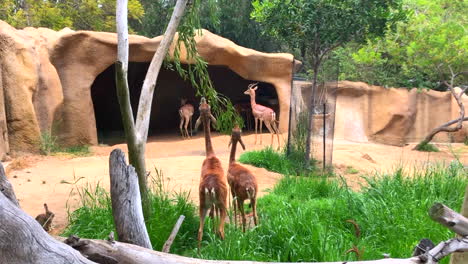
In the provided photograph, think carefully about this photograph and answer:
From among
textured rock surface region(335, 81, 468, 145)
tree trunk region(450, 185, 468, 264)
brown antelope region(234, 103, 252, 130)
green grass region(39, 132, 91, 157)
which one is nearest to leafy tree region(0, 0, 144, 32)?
brown antelope region(234, 103, 252, 130)

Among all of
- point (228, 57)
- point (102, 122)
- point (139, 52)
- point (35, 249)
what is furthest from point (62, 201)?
point (102, 122)

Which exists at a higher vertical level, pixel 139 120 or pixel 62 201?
pixel 139 120

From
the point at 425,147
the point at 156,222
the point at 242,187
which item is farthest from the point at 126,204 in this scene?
the point at 425,147

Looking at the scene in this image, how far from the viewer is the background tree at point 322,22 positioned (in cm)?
939

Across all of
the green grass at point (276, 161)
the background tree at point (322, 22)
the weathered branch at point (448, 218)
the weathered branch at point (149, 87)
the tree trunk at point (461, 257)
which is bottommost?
the green grass at point (276, 161)

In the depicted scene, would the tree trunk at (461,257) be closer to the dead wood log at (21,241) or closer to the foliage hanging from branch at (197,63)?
the dead wood log at (21,241)

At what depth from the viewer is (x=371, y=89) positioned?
58.9 ft

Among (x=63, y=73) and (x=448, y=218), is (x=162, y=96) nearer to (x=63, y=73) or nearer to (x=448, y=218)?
(x=63, y=73)

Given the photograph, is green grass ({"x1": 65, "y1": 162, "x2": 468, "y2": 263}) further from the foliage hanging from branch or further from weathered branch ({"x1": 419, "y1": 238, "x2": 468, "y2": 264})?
weathered branch ({"x1": 419, "y1": 238, "x2": 468, "y2": 264})

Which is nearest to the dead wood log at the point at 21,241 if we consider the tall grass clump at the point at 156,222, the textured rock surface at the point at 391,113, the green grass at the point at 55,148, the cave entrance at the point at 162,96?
the tall grass clump at the point at 156,222

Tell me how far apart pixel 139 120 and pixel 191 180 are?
10.5 ft

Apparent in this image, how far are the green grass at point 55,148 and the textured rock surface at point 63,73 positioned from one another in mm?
162

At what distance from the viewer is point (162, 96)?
62.5 ft

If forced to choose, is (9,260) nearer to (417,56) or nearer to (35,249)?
(35,249)
